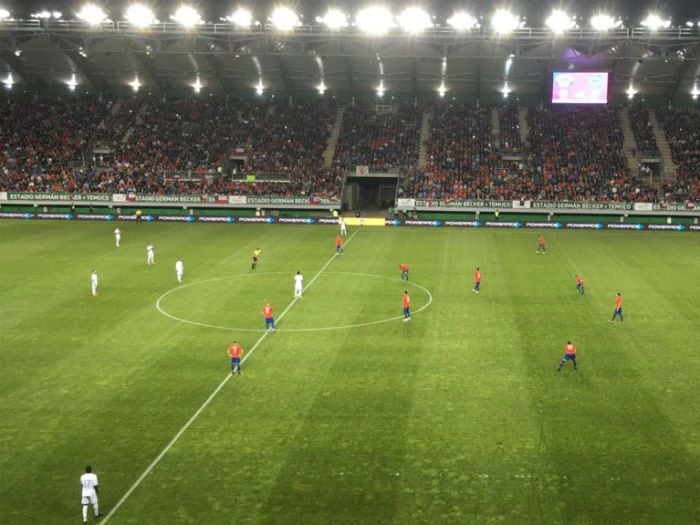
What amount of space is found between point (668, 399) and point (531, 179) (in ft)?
163

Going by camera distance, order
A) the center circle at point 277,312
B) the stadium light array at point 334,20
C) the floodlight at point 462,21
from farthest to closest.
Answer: the floodlight at point 462,21 → the stadium light array at point 334,20 → the center circle at point 277,312

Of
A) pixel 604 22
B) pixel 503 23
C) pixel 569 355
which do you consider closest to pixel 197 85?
pixel 503 23

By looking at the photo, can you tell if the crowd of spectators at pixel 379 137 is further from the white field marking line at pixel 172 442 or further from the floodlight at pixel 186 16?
the white field marking line at pixel 172 442

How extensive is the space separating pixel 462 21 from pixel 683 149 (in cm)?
2715

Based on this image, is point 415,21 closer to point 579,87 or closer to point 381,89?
point 579,87

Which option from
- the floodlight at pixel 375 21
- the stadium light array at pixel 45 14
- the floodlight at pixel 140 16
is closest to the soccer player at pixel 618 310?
the floodlight at pixel 375 21

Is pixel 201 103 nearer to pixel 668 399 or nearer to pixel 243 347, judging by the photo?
pixel 243 347

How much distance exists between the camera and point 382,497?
47.6ft

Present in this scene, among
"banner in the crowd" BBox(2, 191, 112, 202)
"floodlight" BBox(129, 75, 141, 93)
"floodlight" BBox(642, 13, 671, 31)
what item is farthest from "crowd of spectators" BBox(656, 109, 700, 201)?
"floodlight" BBox(129, 75, 141, 93)

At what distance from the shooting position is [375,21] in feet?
190

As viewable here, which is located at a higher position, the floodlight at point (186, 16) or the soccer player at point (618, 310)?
the floodlight at point (186, 16)

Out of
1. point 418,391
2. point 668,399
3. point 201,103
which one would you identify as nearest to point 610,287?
point 668,399

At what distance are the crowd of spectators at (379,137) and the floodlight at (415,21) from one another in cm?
1536

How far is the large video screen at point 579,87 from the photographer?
66188mm
